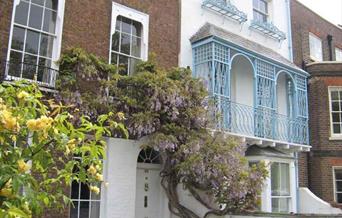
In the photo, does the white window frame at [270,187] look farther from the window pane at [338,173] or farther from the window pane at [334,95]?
the window pane at [334,95]

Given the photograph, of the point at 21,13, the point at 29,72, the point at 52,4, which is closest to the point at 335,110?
the point at 52,4

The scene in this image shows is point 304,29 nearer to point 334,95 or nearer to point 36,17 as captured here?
point 334,95

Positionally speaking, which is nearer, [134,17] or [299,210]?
[134,17]

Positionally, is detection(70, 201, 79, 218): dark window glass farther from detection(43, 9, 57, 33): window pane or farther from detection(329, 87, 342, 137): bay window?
detection(329, 87, 342, 137): bay window

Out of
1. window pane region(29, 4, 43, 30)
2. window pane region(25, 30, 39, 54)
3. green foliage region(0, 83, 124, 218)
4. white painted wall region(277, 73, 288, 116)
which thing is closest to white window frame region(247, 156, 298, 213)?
white painted wall region(277, 73, 288, 116)

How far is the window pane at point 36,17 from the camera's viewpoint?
986 cm

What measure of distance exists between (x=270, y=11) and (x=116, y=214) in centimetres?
1103

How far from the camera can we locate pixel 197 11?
13.9m

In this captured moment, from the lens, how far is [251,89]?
50.6 ft

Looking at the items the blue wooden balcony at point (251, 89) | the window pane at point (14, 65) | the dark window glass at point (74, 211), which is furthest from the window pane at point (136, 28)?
the dark window glass at point (74, 211)

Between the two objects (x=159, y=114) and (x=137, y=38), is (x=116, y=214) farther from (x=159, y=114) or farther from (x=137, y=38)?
(x=137, y=38)

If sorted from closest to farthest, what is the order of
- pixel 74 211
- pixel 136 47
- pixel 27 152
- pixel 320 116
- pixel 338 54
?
1. pixel 27 152
2. pixel 74 211
3. pixel 136 47
4. pixel 320 116
5. pixel 338 54

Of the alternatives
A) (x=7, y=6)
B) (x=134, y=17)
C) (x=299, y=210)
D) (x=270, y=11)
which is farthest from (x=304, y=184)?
(x=7, y=6)

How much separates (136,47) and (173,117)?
8.93 feet
